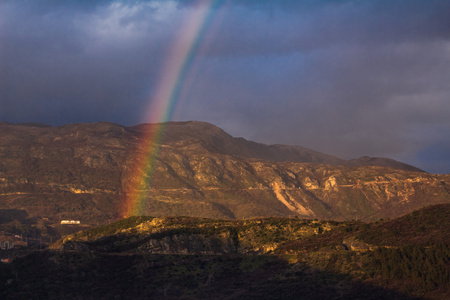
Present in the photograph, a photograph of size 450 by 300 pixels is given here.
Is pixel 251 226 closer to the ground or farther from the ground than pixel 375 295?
farther from the ground

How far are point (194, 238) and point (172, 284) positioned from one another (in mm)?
44261

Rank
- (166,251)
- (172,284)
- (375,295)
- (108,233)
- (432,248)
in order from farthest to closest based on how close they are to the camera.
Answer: (108,233) → (166,251) → (172,284) → (432,248) → (375,295)

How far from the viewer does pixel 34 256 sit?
128 metres

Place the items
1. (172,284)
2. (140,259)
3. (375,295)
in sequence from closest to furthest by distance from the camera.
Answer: (375,295)
(172,284)
(140,259)

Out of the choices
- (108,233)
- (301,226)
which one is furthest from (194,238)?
(108,233)

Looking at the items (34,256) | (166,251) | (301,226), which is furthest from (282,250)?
(34,256)

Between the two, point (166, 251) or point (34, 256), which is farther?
point (166, 251)

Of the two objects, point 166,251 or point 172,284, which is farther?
point 166,251

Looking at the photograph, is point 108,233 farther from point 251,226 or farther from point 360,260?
point 360,260

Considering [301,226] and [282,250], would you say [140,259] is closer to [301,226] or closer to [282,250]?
[282,250]

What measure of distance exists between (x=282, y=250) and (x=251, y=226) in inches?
1079

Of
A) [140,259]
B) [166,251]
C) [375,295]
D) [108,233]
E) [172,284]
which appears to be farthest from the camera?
[108,233]

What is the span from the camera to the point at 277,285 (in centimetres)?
10206

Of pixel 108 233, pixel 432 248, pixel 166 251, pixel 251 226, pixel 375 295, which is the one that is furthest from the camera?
pixel 108 233
